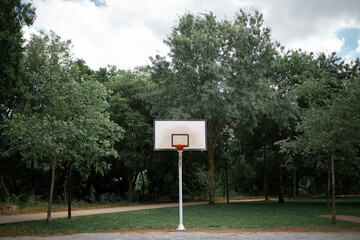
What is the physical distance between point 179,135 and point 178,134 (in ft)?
0.21

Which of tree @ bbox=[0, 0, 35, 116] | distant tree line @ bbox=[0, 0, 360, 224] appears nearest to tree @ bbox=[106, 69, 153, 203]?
distant tree line @ bbox=[0, 0, 360, 224]

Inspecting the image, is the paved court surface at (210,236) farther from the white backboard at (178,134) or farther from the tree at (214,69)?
the tree at (214,69)

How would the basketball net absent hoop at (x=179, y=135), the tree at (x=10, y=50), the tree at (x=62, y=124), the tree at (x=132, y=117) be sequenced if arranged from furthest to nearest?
the tree at (x=132, y=117) → the tree at (x=10, y=50) → the basketball net absent hoop at (x=179, y=135) → the tree at (x=62, y=124)

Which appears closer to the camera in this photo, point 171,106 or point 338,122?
point 338,122

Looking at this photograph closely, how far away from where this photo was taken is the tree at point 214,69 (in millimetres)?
19719

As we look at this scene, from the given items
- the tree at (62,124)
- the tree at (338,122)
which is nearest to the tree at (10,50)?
the tree at (62,124)

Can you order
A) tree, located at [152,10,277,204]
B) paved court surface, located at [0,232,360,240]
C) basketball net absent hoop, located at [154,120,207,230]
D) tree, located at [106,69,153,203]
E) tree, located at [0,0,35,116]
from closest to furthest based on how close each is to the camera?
paved court surface, located at [0,232,360,240]
basketball net absent hoop, located at [154,120,207,230]
tree, located at [0,0,35,116]
tree, located at [152,10,277,204]
tree, located at [106,69,153,203]

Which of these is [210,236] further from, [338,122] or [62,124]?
[62,124]

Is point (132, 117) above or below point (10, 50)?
below

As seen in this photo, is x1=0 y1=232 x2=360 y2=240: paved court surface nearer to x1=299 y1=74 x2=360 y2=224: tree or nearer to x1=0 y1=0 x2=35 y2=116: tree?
x1=299 y1=74 x2=360 y2=224: tree

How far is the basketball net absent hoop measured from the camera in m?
13.6

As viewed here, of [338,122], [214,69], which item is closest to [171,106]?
[214,69]

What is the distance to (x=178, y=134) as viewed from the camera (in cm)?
1372

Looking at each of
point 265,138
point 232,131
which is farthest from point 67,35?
point 265,138
